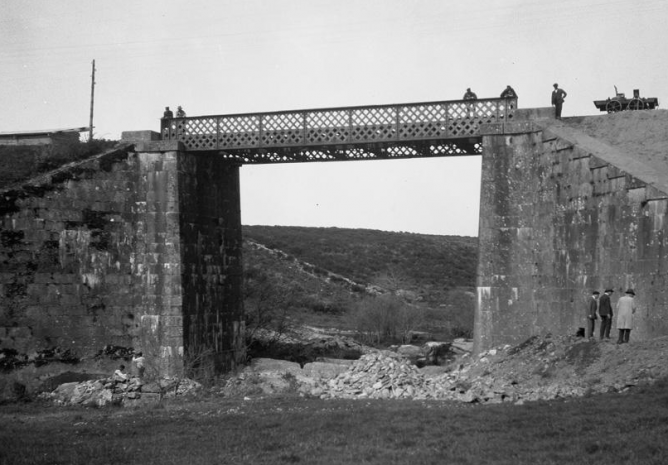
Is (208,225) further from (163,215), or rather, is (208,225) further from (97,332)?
(97,332)

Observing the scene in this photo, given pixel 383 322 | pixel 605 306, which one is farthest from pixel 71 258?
pixel 383 322

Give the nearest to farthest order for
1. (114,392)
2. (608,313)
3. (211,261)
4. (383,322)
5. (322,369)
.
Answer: (608,313) → (114,392) → (211,261) → (322,369) → (383,322)

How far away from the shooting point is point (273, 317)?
125 feet

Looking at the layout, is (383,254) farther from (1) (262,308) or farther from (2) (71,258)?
(2) (71,258)

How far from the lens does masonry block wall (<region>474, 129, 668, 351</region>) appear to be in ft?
64.1

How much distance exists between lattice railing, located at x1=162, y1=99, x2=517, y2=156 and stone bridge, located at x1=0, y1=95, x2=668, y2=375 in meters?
0.04

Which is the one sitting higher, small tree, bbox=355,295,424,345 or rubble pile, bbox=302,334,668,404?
rubble pile, bbox=302,334,668,404

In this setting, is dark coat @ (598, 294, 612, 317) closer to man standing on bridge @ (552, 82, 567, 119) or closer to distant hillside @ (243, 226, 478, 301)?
man standing on bridge @ (552, 82, 567, 119)

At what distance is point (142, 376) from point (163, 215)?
4.65 meters

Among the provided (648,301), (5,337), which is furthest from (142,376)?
(648,301)

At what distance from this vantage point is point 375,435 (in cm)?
1441

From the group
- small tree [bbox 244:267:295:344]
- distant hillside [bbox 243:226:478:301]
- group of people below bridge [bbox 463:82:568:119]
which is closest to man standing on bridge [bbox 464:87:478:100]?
group of people below bridge [bbox 463:82:568:119]

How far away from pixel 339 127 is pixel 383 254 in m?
55.6

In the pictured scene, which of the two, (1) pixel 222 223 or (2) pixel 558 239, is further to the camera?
(1) pixel 222 223
